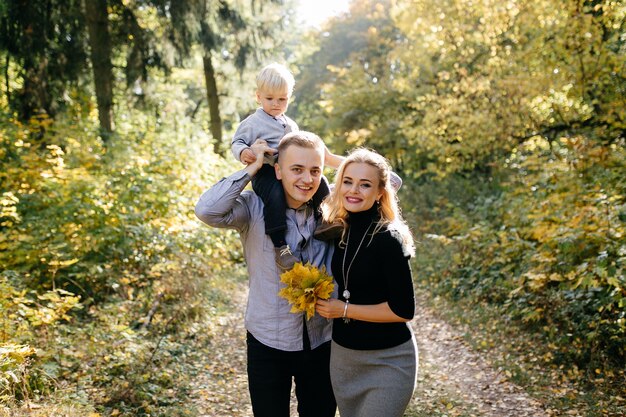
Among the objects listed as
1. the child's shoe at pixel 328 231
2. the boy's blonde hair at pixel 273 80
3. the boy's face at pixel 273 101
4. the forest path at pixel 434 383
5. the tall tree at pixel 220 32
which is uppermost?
the tall tree at pixel 220 32

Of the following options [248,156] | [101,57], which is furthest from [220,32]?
[248,156]

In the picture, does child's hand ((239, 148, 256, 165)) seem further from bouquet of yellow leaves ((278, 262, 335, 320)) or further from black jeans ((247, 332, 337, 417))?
black jeans ((247, 332, 337, 417))

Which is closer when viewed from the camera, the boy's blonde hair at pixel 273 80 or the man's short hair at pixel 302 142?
the man's short hair at pixel 302 142

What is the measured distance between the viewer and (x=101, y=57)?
11062mm

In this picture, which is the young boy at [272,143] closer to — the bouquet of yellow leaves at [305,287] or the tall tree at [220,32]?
the bouquet of yellow leaves at [305,287]

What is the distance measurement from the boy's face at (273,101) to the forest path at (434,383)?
118 inches

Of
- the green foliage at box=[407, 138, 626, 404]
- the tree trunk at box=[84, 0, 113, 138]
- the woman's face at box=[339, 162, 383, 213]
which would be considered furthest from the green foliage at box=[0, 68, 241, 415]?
the green foliage at box=[407, 138, 626, 404]

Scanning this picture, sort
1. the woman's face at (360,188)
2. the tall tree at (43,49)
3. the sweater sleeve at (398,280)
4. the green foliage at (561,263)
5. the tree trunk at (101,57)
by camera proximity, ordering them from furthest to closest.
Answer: the tree trunk at (101,57)
the tall tree at (43,49)
the green foliage at (561,263)
the woman's face at (360,188)
the sweater sleeve at (398,280)

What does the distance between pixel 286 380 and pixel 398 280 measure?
2.60 ft

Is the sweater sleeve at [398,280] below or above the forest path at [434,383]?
above

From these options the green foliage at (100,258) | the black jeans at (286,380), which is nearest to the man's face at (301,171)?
the black jeans at (286,380)

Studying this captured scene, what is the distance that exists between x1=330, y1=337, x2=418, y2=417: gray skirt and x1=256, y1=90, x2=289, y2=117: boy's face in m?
1.59

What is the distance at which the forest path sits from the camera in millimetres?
5133

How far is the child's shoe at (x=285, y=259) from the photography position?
2.70 meters
